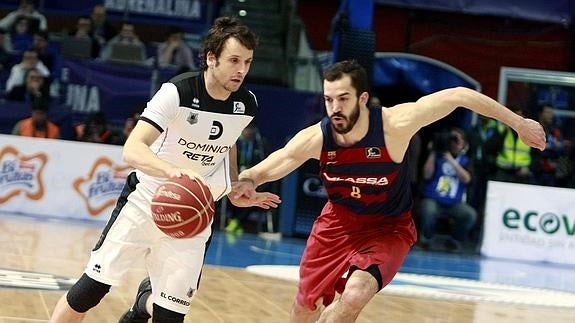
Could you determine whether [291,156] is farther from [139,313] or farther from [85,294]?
[85,294]

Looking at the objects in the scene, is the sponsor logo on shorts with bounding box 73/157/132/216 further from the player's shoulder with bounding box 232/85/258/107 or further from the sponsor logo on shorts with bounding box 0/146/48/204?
the player's shoulder with bounding box 232/85/258/107

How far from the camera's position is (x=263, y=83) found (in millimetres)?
19484

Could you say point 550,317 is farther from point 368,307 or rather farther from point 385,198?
point 385,198

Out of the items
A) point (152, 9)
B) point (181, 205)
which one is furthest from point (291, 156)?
point (152, 9)

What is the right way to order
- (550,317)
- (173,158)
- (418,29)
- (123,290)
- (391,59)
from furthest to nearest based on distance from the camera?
(418,29) < (391,59) < (550,317) < (123,290) < (173,158)

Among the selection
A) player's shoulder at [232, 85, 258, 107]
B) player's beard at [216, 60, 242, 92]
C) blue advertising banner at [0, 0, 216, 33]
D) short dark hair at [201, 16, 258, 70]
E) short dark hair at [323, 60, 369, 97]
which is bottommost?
player's shoulder at [232, 85, 258, 107]

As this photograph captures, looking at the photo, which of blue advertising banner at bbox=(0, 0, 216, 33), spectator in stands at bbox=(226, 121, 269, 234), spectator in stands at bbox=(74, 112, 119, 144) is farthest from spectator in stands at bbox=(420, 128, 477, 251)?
blue advertising banner at bbox=(0, 0, 216, 33)

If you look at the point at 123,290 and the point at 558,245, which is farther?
the point at 558,245

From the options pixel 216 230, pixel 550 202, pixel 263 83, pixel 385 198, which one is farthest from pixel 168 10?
pixel 385 198

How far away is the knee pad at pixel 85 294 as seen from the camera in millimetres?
5930

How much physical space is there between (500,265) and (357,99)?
954 cm

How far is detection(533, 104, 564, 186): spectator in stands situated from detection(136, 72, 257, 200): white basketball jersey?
12.1 meters

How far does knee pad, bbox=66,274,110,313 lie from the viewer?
593 cm

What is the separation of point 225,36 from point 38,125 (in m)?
10.4
